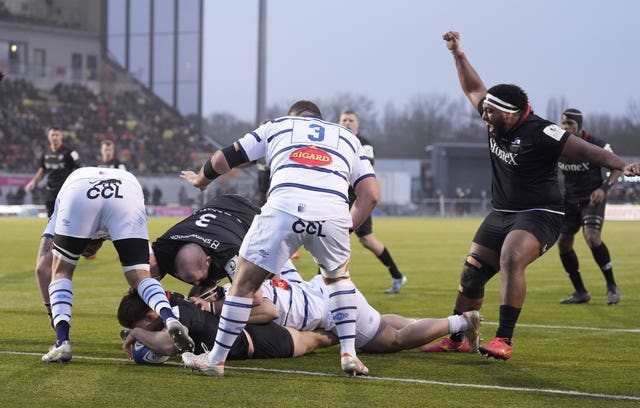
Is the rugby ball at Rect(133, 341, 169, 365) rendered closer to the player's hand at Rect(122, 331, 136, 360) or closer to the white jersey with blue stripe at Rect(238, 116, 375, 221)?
the player's hand at Rect(122, 331, 136, 360)

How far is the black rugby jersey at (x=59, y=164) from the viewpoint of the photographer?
62.3 ft

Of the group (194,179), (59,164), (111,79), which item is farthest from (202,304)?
(111,79)

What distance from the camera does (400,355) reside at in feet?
26.6

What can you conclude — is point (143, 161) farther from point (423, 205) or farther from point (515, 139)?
point (515, 139)

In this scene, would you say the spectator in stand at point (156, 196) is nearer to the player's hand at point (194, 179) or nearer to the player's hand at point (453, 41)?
the player's hand at point (453, 41)

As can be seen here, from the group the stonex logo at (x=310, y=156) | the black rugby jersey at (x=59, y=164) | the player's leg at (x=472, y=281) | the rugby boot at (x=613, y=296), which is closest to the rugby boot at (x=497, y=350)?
the player's leg at (x=472, y=281)

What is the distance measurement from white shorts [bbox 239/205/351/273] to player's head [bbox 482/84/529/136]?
1.85 m

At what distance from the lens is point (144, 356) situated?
7.36 meters

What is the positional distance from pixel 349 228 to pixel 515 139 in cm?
187

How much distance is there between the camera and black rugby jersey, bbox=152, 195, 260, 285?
8.04 meters

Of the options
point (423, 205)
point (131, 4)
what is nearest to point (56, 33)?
point (131, 4)

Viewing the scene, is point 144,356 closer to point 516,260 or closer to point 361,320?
point 361,320

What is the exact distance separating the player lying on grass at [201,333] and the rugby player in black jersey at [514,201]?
1325 mm

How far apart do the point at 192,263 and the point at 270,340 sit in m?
0.87
